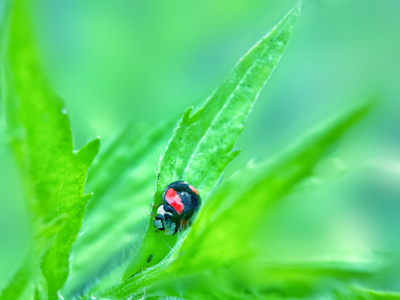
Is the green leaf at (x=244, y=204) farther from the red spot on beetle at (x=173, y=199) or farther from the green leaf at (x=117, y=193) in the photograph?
the green leaf at (x=117, y=193)

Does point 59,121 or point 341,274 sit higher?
point 59,121

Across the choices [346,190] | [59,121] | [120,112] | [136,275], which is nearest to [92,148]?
[59,121]

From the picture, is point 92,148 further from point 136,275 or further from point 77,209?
point 136,275

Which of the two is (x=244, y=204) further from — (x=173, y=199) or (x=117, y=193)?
(x=117, y=193)

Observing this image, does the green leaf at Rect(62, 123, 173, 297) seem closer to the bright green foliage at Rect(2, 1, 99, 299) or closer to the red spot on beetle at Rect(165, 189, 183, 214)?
the red spot on beetle at Rect(165, 189, 183, 214)

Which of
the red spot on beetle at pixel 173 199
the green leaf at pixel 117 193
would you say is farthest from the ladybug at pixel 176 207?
the green leaf at pixel 117 193

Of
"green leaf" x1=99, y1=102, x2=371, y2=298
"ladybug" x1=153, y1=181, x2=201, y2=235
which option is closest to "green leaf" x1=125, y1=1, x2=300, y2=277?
"ladybug" x1=153, y1=181, x2=201, y2=235
